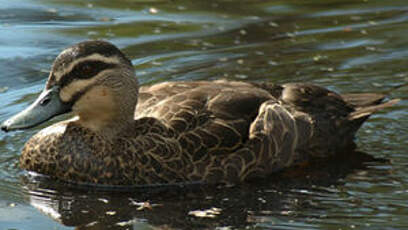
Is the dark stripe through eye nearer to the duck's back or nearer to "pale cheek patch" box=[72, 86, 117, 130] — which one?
"pale cheek patch" box=[72, 86, 117, 130]

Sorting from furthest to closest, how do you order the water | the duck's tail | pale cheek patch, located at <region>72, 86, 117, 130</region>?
the duck's tail, pale cheek patch, located at <region>72, 86, 117, 130</region>, the water

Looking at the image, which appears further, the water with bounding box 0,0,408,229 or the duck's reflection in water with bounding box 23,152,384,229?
the water with bounding box 0,0,408,229

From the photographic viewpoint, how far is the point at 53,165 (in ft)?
30.4

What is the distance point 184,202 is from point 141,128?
918mm

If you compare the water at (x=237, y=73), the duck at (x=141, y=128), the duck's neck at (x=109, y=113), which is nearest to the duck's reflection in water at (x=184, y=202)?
the water at (x=237, y=73)

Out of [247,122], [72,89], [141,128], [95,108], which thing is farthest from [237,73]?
[72,89]

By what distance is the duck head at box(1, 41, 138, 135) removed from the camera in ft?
29.0

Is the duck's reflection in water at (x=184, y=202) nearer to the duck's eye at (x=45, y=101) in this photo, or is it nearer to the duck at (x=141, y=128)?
the duck at (x=141, y=128)

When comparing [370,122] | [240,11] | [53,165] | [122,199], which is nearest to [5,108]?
[53,165]

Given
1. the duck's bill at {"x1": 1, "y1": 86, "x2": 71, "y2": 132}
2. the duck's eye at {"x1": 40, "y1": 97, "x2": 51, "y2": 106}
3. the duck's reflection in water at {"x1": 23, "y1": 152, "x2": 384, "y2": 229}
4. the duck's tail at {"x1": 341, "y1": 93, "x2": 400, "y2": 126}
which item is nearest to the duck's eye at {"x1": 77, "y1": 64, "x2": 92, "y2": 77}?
the duck's bill at {"x1": 1, "y1": 86, "x2": 71, "y2": 132}

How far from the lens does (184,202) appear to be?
8.70 m

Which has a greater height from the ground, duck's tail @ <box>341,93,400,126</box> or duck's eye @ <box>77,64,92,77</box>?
duck's eye @ <box>77,64,92,77</box>

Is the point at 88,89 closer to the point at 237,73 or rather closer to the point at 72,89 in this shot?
the point at 72,89

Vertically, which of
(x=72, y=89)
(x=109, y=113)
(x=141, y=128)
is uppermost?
(x=72, y=89)
